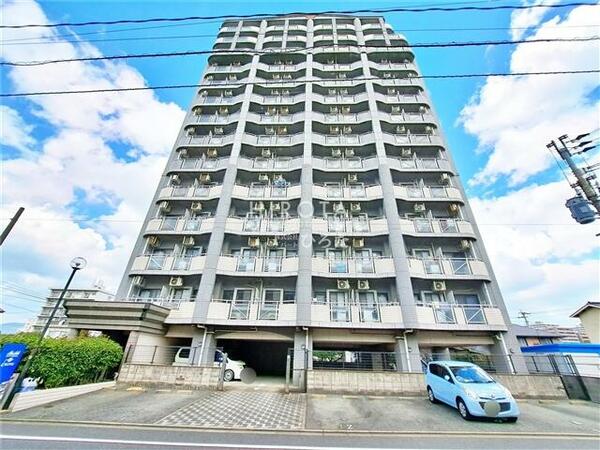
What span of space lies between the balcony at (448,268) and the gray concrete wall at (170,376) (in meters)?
10.5

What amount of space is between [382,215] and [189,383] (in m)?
13.1

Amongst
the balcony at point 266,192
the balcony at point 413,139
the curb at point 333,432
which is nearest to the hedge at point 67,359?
the curb at point 333,432

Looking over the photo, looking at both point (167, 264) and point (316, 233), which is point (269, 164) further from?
point (167, 264)

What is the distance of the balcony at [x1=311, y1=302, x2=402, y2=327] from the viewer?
38.6ft

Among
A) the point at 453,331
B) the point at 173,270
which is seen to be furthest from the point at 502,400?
the point at 173,270

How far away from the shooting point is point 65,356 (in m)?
8.10

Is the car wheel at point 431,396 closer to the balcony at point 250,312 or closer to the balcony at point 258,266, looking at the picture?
the balcony at point 250,312

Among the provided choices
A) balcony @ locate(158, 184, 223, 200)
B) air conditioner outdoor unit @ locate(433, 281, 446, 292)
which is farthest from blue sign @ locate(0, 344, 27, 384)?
air conditioner outdoor unit @ locate(433, 281, 446, 292)

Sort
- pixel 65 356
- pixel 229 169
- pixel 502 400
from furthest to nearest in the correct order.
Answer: pixel 229 169 → pixel 65 356 → pixel 502 400

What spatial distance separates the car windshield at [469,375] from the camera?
7.11 m

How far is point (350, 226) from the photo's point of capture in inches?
573

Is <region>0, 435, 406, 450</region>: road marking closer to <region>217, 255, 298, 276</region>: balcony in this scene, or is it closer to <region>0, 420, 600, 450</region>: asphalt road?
<region>0, 420, 600, 450</region>: asphalt road

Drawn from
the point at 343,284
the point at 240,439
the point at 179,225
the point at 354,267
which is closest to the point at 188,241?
the point at 179,225

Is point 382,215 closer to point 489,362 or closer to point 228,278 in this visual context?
point 489,362
